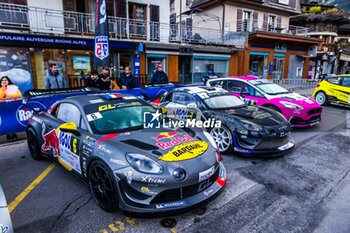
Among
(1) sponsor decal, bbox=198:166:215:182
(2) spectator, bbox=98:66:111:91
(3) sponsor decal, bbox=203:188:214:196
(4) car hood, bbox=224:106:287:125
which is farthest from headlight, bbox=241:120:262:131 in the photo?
Result: (2) spectator, bbox=98:66:111:91

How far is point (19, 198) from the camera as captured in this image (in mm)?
3336

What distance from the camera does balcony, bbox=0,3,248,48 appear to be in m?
10.4

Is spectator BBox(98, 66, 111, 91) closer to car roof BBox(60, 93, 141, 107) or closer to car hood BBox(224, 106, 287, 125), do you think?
car roof BBox(60, 93, 141, 107)

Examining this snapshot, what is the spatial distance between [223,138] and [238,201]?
6.03ft

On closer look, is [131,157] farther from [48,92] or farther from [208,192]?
[48,92]

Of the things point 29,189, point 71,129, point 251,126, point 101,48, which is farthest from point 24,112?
point 251,126

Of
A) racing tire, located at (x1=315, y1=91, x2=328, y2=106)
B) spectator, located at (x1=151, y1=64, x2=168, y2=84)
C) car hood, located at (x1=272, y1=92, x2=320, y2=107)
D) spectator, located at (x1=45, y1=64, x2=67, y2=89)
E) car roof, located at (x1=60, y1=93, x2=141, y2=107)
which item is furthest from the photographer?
racing tire, located at (x1=315, y1=91, x2=328, y2=106)

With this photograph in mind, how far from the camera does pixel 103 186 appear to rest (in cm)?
290

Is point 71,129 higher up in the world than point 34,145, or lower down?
higher up

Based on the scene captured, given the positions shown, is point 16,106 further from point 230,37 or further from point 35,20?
point 230,37

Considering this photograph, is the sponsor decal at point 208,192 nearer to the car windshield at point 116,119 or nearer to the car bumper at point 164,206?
the car bumper at point 164,206

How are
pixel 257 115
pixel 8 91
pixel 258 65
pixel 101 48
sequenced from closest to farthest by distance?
1. pixel 257 115
2. pixel 8 91
3. pixel 101 48
4. pixel 258 65

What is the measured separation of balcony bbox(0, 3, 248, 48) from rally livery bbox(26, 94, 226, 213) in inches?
360

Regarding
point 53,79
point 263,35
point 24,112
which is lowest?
point 24,112
